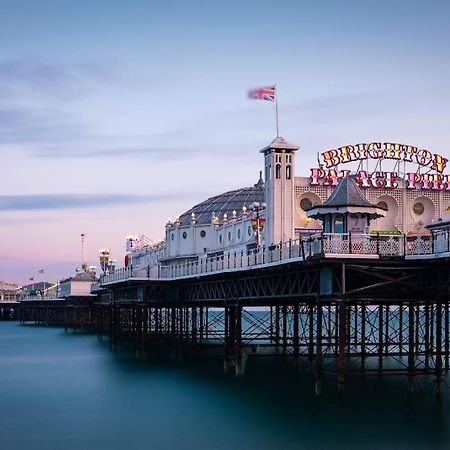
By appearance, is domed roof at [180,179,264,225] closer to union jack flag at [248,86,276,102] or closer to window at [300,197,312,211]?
window at [300,197,312,211]

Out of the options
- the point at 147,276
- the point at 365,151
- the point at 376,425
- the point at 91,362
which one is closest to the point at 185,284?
the point at 147,276

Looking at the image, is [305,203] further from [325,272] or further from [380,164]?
[325,272]

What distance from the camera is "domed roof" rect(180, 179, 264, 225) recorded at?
134875 millimetres

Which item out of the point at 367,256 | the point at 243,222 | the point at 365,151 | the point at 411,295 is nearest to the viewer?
the point at 367,256

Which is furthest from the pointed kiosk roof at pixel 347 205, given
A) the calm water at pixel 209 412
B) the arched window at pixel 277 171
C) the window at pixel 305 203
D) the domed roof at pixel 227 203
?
the domed roof at pixel 227 203

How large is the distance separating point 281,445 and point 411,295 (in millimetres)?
12378

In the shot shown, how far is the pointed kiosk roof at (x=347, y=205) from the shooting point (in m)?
45.3

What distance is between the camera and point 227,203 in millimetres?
138750

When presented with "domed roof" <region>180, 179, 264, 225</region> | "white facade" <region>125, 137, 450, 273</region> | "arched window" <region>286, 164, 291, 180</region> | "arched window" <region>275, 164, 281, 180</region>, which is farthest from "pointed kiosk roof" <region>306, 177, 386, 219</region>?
"domed roof" <region>180, 179, 264, 225</region>

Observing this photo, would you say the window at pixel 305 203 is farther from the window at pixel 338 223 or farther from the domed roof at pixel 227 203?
the domed roof at pixel 227 203

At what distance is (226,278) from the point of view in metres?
56.4

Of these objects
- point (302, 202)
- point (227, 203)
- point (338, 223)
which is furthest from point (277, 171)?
point (227, 203)

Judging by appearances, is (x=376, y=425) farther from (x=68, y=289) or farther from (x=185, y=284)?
(x=68, y=289)

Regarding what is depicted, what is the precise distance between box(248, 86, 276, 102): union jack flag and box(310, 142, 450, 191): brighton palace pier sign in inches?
739
